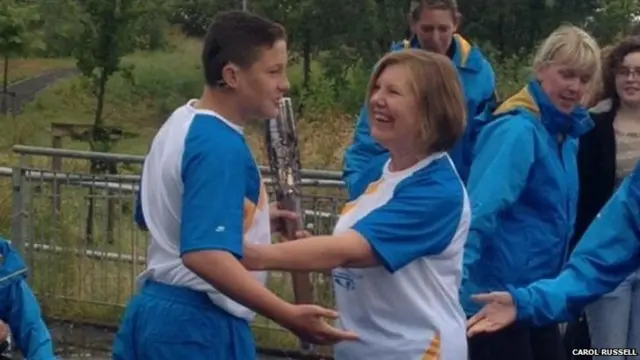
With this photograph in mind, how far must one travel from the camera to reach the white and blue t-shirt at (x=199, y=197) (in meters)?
3.42

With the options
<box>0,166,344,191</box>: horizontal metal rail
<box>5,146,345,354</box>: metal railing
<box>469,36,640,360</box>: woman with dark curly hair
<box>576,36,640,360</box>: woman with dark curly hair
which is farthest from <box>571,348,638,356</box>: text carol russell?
<box>0,166,344,191</box>: horizontal metal rail

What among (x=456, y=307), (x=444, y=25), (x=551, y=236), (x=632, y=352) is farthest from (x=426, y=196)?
(x=444, y=25)

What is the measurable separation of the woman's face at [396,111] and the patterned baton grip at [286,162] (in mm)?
336

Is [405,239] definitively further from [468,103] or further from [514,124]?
[468,103]

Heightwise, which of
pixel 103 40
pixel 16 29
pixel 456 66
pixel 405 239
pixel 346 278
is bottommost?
pixel 346 278

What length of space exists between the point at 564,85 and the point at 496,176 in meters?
0.50

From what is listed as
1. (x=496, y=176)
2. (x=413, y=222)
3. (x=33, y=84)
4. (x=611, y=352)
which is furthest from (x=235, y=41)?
(x=33, y=84)

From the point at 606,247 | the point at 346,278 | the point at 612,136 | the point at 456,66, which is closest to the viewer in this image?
the point at 346,278

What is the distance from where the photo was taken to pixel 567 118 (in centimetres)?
505

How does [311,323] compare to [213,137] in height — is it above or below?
below

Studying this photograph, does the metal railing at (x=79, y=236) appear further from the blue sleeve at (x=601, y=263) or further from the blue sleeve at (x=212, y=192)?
the blue sleeve at (x=212, y=192)

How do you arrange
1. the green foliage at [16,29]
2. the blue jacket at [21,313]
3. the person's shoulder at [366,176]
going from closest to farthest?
the person's shoulder at [366,176] < the blue jacket at [21,313] < the green foliage at [16,29]

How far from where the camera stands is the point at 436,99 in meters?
3.55

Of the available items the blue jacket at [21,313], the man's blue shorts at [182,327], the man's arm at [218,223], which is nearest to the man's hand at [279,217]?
the man's blue shorts at [182,327]
